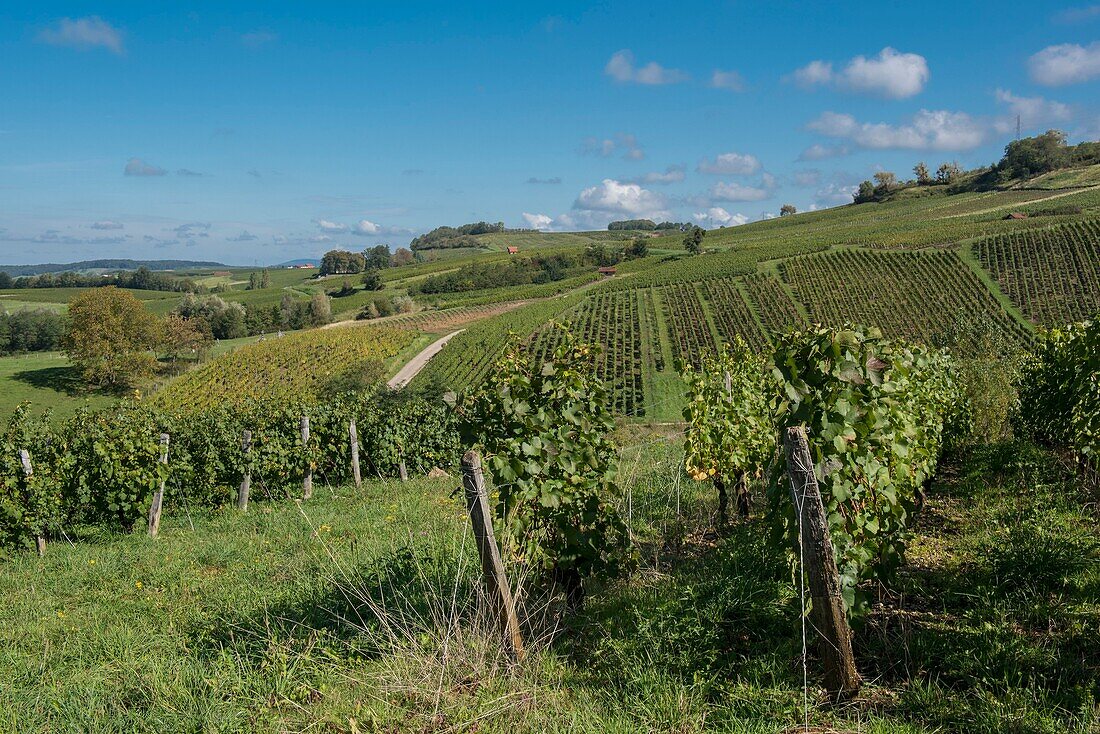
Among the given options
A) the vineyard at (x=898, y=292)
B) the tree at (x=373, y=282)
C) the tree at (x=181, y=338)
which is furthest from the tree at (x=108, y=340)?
the vineyard at (x=898, y=292)

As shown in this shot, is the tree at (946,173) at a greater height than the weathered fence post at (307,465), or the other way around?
the tree at (946,173)

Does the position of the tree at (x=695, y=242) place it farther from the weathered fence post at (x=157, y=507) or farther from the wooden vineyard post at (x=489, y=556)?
the wooden vineyard post at (x=489, y=556)

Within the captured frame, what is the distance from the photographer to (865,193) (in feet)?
433

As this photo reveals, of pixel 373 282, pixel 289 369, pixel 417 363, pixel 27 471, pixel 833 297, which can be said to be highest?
pixel 373 282

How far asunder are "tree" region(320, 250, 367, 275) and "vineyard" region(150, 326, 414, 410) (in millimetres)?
85798

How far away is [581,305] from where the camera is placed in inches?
2621

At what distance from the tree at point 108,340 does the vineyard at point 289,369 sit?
6.91m

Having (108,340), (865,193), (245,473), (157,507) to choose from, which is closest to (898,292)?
(245,473)

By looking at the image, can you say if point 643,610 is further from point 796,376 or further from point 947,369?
point 947,369

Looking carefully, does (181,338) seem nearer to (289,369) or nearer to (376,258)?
(289,369)

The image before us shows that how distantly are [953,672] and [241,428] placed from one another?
14.6 m

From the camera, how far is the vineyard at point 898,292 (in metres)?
45.6

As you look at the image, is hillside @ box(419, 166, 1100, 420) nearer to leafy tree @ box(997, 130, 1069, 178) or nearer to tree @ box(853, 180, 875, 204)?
leafy tree @ box(997, 130, 1069, 178)

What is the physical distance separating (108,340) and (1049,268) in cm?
8217
